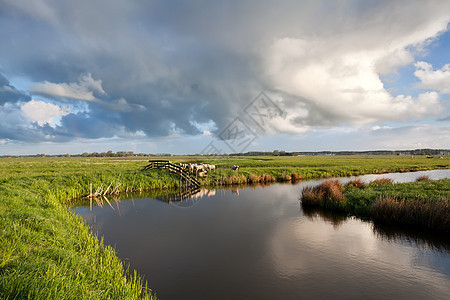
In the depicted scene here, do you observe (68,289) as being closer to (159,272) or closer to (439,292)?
(159,272)

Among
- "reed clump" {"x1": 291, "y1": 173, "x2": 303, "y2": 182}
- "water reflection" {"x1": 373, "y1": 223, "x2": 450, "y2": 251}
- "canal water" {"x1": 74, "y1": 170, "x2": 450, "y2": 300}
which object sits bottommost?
"canal water" {"x1": 74, "y1": 170, "x2": 450, "y2": 300}

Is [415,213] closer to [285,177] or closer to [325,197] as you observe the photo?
[325,197]

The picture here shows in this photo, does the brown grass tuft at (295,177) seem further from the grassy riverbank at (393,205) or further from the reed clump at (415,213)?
the reed clump at (415,213)

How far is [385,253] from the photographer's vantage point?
32.9ft

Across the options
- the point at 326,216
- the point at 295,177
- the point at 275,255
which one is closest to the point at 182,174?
the point at 326,216

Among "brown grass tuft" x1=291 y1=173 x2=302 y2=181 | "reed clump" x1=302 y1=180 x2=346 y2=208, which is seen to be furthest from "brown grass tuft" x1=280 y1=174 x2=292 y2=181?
"reed clump" x1=302 y1=180 x2=346 y2=208

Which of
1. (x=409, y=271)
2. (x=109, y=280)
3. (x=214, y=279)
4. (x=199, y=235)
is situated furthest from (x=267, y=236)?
(x=109, y=280)

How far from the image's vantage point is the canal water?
24.3 ft

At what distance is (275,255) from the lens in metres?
9.98

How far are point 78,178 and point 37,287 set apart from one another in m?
25.0

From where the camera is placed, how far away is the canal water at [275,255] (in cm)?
742

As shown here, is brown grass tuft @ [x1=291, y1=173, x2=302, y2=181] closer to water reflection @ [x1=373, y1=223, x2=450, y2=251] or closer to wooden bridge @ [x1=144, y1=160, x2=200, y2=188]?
wooden bridge @ [x1=144, y1=160, x2=200, y2=188]

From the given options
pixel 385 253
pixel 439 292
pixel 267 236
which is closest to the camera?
pixel 439 292

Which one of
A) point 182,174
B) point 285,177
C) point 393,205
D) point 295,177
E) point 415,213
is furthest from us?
point 295,177
